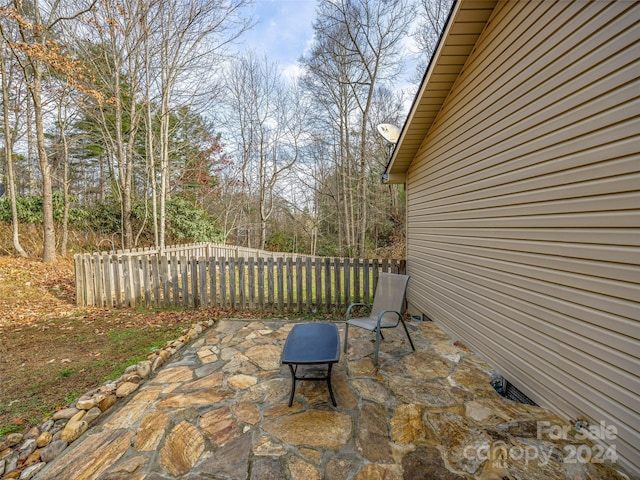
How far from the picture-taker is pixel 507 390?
2.71 metres

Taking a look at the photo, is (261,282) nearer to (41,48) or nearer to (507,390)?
(507,390)

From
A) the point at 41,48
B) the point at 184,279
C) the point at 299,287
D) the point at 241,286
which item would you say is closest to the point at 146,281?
the point at 184,279

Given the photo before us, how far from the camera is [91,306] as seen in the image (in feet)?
19.2

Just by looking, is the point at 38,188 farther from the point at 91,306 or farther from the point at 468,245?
the point at 468,245

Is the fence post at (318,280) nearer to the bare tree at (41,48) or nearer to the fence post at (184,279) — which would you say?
the fence post at (184,279)

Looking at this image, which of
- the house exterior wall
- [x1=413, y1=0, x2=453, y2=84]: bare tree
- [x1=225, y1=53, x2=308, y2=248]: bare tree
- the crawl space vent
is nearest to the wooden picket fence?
the house exterior wall

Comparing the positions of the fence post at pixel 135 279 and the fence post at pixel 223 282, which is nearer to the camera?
the fence post at pixel 223 282

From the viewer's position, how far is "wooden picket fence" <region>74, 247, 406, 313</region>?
5.71 m

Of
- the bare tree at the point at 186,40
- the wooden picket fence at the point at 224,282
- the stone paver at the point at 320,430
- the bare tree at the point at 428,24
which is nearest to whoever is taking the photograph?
the stone paver at the point at 320,430

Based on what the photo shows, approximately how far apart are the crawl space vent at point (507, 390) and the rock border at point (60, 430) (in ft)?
12.0

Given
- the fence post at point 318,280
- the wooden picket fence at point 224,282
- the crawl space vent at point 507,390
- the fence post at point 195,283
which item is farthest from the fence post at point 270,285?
the crawl space vent at point 507,390

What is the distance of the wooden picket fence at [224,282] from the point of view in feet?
18.7

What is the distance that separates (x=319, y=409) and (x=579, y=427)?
1.91 metres

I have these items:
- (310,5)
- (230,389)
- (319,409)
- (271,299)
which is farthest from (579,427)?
(310,5)
